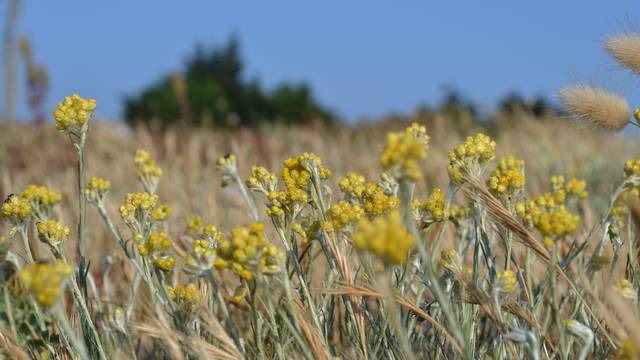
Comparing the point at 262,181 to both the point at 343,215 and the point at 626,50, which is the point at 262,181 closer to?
the point at 343,215

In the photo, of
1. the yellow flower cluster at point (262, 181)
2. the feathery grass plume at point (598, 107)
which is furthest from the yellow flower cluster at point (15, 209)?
the feathery grass plume at point (598, 107)

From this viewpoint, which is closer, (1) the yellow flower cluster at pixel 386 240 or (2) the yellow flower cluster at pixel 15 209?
(1) the yellow flower cluster at pixel 386 240

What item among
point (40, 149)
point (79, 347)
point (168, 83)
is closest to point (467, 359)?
point (79, 347)

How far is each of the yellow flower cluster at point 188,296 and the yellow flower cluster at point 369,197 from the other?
403mm

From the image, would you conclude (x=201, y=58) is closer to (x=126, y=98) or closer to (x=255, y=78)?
(x=255, y=78)

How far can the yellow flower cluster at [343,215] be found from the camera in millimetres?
1585

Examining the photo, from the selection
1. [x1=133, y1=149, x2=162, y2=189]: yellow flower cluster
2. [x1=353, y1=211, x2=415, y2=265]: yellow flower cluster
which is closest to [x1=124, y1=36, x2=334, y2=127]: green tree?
[x1=133, y1=149, x2=162, y2=189]: yellow flower cluster

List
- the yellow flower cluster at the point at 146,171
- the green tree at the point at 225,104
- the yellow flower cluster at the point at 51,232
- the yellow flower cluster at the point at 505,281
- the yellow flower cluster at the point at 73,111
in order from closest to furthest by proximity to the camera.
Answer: the yellow flower cluster at the point at 505,281 < the yellow flower cluster at the point at 51,232 < the yellow flower cluster at the point at 73,111 < the yellow flower cluster at the point at 146,171 < the green tree at the point at 225,104

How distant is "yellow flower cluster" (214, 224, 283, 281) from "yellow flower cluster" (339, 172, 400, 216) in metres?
0.29

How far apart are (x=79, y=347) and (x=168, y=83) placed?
14.9 meters

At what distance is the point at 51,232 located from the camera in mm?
1748

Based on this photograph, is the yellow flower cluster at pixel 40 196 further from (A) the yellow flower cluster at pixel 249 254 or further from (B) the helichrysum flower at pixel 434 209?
(B) the helichrysum flower at pixel 434 209

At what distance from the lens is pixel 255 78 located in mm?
18531

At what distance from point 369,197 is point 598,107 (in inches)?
23.4
